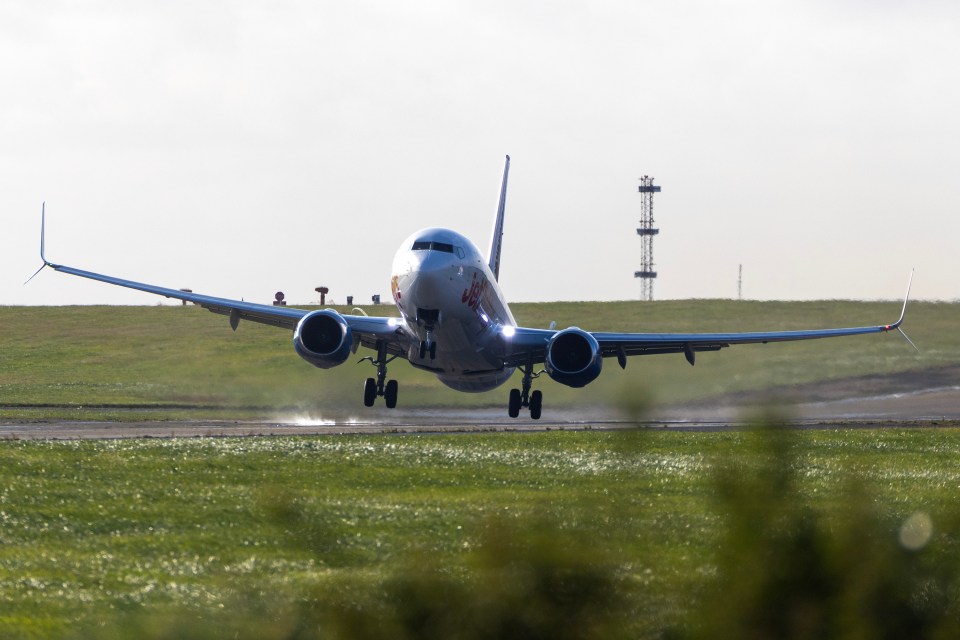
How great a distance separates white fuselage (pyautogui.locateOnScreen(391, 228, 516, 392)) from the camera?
1359 inches

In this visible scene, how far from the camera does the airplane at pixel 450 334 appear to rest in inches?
1377

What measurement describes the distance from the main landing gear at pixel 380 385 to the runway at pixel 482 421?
0.98 metres

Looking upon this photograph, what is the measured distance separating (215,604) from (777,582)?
Answer: 364 inches

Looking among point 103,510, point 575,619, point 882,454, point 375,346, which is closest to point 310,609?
point 575,619

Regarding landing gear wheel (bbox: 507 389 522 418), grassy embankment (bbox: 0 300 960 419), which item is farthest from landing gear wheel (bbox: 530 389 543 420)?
grassy embankment (bbox: 0 300 960 419)

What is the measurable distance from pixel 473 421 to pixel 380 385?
22.9 feet

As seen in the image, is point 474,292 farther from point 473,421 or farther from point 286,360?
point 286,360

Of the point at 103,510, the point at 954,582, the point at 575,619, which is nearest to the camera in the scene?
the point at 575,619

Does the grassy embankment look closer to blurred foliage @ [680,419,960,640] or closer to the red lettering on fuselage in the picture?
blurred foliage @ [680,419,960,640]

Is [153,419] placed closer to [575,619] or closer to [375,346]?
[375,346]

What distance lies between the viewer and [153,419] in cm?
4688

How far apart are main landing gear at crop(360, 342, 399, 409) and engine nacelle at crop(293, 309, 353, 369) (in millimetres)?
3442

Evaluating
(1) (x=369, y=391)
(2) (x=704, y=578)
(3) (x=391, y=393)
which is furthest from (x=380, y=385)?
(2) (x=704, y=578)

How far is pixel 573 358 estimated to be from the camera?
127ft
